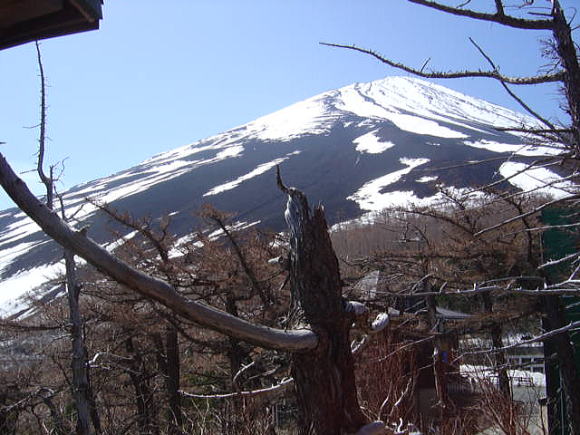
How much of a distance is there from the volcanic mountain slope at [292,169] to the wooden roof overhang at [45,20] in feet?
192

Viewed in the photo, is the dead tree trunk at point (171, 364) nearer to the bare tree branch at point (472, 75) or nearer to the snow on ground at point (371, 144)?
the bare tree branch at point (472, 75)

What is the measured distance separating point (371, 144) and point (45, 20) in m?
125

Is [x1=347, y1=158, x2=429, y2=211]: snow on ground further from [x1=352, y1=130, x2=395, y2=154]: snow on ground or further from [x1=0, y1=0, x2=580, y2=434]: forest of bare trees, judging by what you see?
[x1=0, y1=0, x2=580, y2=434]: forest of bare trees

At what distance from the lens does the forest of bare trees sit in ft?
7.00

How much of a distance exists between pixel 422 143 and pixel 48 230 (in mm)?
112964

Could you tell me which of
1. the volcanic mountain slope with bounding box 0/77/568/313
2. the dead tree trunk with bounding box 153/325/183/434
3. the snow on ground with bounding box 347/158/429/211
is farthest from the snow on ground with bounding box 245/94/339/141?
the dead tree trunk with bounding box 153/325/183/434

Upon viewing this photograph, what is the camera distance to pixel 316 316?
2.17 meters

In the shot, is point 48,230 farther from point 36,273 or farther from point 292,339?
point 36,273

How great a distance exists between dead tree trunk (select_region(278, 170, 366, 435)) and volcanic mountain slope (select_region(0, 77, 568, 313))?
191ft

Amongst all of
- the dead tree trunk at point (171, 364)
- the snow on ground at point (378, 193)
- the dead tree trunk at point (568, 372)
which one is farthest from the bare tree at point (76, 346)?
the snow on ground at point (378, 193)

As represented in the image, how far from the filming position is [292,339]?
6.22 feet

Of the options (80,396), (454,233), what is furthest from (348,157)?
(80,396)

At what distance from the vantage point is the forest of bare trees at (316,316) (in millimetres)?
2133

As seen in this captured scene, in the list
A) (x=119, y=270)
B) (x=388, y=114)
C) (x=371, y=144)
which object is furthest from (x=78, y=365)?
(x=388, y=114)
